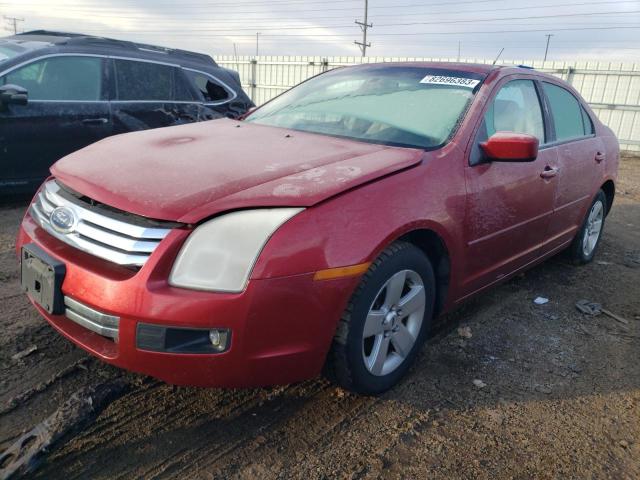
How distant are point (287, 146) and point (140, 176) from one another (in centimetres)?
77

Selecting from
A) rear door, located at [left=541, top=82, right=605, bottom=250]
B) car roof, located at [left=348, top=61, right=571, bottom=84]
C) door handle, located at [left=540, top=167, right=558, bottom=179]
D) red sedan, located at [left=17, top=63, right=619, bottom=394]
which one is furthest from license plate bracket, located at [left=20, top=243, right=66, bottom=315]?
rear door, located at [left=541, top=82, right=605, bottom=250]

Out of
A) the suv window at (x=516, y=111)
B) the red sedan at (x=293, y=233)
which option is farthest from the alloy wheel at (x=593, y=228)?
the red sedan at (x=293, y=233)

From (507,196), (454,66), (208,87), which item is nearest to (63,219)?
(507,196)

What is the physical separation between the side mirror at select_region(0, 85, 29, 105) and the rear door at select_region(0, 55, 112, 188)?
0.10 meters

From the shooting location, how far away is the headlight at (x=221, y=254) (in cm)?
182

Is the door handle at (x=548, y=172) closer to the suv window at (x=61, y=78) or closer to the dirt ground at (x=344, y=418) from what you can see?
the dirt ground at (x=344, y=418)

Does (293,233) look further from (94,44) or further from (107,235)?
(94,44)

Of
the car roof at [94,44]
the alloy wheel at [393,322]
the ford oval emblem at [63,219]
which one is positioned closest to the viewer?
the ford oval emblem at [63,219]

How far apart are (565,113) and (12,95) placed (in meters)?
4.57

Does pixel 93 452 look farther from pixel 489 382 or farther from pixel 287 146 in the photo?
pixel 489 382

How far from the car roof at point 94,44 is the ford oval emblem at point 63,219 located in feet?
11.9

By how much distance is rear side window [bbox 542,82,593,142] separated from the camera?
12.3 ft

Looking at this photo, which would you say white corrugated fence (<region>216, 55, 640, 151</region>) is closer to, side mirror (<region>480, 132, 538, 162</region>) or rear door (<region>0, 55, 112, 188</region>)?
rear door (<region>0, 55, 112, 188</region>)

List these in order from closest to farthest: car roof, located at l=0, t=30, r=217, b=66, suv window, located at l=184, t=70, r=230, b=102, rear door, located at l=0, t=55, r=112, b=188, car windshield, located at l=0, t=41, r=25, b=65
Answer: rear door, located at l=0, t=55, r=112, b=188 → car windshield, located at l=0, t=41, r=25, b=65 → car roof, located at l=0, t=30, r=217, b=66 → suv window, located at l=184, t=70, r=230, b=102
